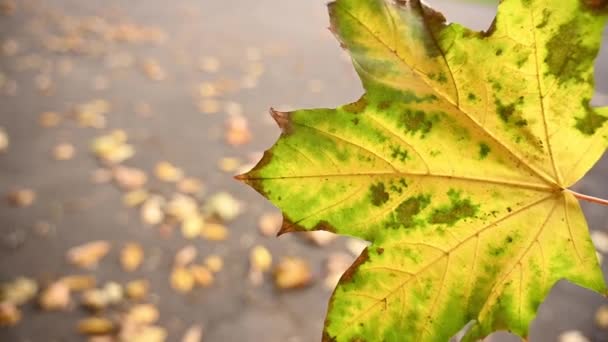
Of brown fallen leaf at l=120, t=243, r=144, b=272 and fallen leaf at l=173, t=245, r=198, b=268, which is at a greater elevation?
fallen leaf at l=173, t=245, r=198, b=268

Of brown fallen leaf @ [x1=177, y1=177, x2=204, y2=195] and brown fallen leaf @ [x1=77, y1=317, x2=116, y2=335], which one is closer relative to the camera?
brown fallen leaf @ [x1=77, y1=317, x2=116, y2=335]

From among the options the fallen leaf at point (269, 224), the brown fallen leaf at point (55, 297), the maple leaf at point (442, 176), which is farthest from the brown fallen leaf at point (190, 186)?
the maple leaf at point (442, 176)

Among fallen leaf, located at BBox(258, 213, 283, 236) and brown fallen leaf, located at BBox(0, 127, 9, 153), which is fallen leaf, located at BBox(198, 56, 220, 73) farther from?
fallen leaf, located at BBox(258, 213, 283, 236)

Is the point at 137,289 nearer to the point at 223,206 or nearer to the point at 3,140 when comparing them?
the point at 223,206

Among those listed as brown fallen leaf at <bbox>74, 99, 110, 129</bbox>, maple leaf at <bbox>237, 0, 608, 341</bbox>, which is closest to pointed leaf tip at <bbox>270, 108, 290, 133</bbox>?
maple leaf at <bbox>237, 0, 608, 341</bbox>

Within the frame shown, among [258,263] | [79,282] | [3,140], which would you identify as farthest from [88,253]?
[3,140]

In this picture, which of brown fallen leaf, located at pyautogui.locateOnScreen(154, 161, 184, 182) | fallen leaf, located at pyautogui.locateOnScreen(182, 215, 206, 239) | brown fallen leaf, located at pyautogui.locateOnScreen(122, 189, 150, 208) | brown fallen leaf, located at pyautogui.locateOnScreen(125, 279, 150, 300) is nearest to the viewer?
brown fallen leaf, located at pyautogui.locateOnScreen(125, 279, 150, 300)

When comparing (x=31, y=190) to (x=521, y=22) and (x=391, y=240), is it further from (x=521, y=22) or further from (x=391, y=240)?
(x=521, y=22)
